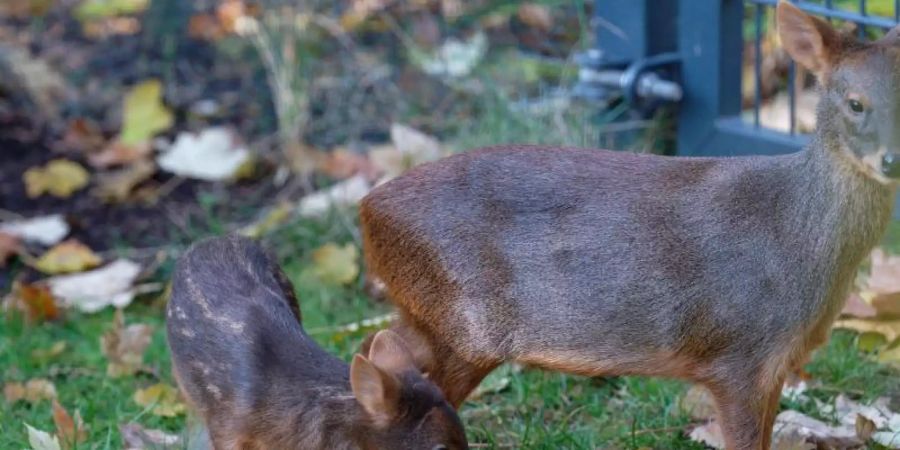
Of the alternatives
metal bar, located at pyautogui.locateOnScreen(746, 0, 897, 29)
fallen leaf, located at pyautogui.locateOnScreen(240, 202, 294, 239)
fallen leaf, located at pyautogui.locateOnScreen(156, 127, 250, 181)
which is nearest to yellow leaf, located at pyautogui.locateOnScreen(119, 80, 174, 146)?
fallen leaf, located at pyautogui.locateOnScreen(156, 127, 250, 181)

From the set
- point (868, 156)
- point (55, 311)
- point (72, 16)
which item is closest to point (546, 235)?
point (868, 156)

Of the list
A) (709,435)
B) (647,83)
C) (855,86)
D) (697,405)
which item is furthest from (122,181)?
(855,86)

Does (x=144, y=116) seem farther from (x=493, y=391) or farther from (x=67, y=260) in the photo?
(x=493, y=391)

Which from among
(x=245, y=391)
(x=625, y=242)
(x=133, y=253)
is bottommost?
(x=133, y=253)

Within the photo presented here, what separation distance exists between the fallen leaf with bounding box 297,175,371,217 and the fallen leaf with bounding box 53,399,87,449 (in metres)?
1.72

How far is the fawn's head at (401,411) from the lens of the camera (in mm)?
3180

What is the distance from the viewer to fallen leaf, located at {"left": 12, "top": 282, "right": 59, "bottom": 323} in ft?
16.0

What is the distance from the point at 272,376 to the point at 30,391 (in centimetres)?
121

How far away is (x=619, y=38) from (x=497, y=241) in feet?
8.05

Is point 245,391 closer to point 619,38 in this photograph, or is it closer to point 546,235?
point 546,235

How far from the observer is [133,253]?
18.1 ft

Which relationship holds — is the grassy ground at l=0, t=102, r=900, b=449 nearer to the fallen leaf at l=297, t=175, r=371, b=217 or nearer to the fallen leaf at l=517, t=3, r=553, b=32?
the fallen leaf at l=297, t=175, r=371, b=217

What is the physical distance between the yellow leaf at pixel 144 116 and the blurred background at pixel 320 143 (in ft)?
0.04

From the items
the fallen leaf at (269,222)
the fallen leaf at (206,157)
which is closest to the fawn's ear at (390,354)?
the fallen leaf at (269,222)
